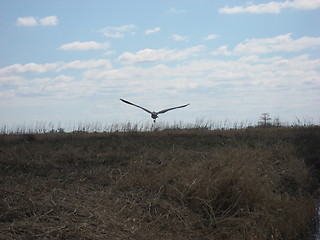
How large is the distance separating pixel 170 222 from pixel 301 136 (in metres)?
13.1

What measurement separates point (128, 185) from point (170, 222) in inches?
63.7

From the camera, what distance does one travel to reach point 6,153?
1155 cm

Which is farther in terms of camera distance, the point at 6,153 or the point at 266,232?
the point at 6,153

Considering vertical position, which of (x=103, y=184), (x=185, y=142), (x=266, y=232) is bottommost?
(x=266, y=232)

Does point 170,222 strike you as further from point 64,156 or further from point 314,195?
point 314,195

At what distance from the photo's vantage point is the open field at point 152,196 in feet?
22.7

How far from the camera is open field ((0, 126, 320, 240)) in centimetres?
692

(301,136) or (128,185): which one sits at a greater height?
(301,136)

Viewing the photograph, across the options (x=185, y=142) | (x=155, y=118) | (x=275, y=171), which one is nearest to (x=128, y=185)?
(x=275, y=171)

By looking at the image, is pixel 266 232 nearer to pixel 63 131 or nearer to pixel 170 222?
pixel 170 222

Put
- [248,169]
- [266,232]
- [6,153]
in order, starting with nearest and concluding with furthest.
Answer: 1. [266,232]
2. [248,169]
3. [6,153]

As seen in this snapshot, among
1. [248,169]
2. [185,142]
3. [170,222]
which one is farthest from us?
[185,142]

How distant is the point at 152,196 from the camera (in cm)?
900

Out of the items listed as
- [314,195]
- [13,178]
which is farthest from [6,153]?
[314,195]
